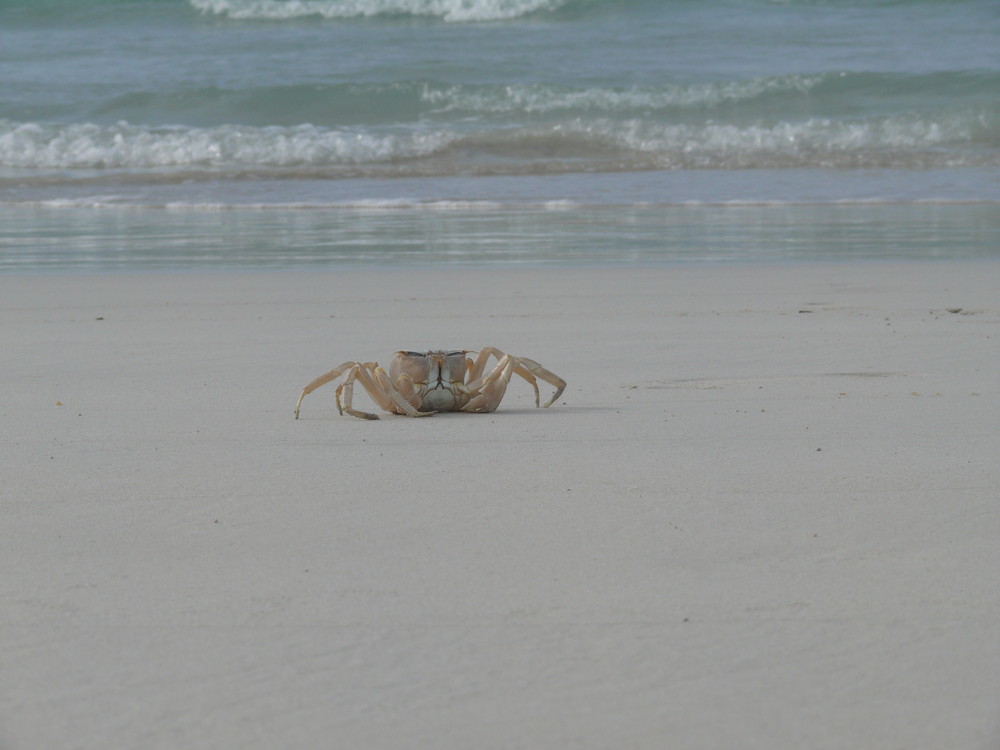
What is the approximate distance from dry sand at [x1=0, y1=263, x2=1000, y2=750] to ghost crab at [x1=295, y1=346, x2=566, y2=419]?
12 centimetres

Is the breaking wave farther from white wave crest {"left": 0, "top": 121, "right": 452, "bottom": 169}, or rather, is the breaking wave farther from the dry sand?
the dry sand

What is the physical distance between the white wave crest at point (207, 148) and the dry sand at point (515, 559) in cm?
1313

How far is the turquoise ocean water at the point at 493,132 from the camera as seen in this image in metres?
10.0

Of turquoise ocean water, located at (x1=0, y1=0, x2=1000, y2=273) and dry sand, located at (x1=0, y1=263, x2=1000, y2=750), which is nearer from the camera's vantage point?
dry sand, located at (x1=0, y1=263, x2=1000, y2=750)

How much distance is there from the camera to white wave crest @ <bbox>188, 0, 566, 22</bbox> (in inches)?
1086

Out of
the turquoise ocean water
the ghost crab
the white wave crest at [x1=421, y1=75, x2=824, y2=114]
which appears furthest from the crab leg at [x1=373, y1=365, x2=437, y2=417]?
the white wave crest at [x1=421, y1=75, x2=824, y2=114]

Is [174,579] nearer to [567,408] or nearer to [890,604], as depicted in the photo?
[890,604]

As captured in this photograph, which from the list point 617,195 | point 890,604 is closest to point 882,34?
point 617,195

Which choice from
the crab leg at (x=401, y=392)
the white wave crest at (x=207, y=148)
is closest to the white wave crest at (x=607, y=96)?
the white wave crest at (x=207, y=148)

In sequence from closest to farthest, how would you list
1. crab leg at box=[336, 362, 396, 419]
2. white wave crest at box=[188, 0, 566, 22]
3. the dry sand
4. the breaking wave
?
1. the dry sand
2. crab leg at box=[336, 362, 396, 419]
3. the breaking wave
4. white wave crest at box=[188, 0, 566, 22]

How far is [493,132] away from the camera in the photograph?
61.9ft

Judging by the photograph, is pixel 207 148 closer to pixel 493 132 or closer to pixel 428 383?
pixel 493 132

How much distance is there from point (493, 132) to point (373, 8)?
1054 cm

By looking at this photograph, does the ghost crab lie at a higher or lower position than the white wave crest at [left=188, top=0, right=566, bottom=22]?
lower
